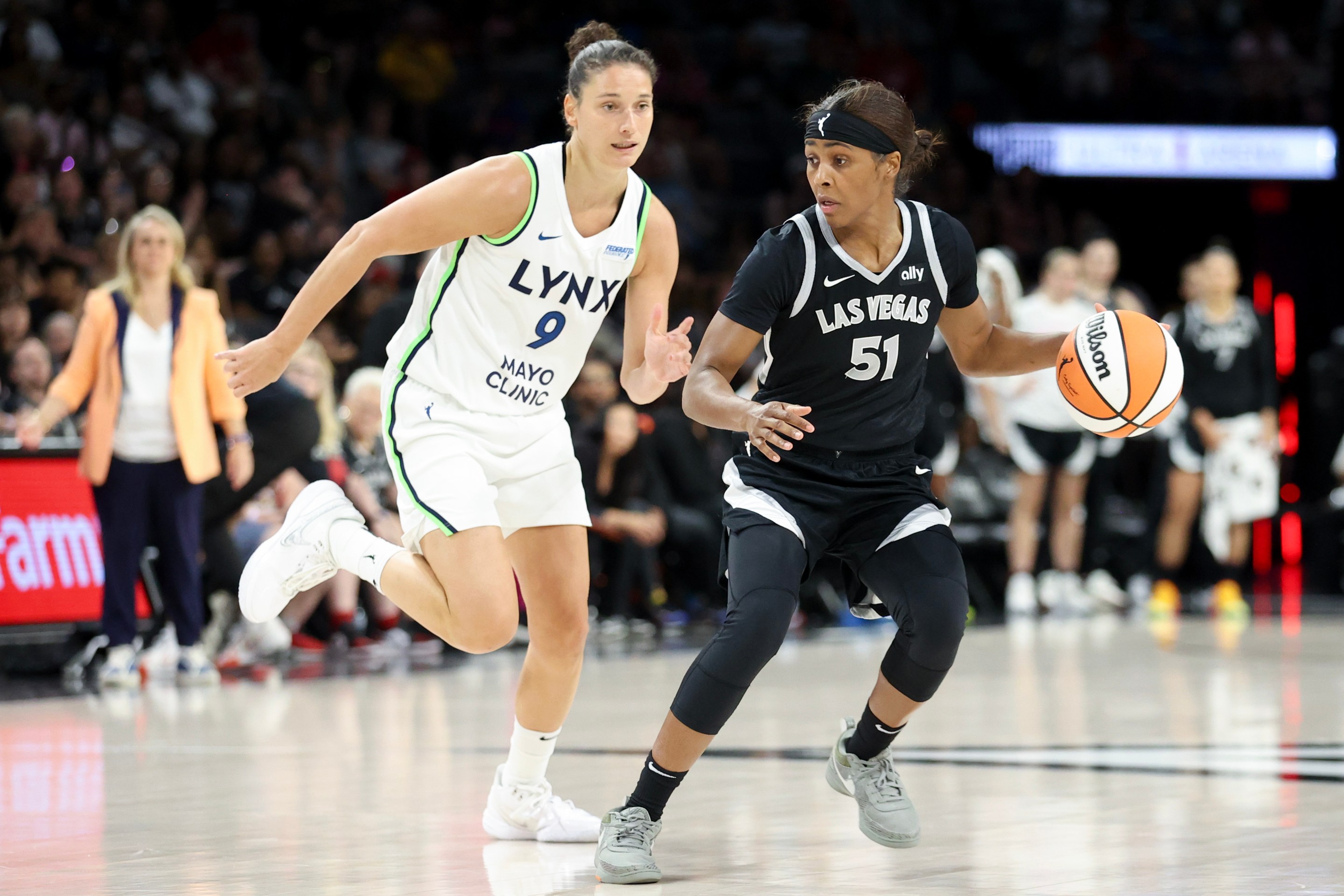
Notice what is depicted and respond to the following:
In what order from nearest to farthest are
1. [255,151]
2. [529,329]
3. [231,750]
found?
[529,329] < [231,750] < [255,151]

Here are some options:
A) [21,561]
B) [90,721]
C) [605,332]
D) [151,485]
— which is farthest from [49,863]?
[605,332]

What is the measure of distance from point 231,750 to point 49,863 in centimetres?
179

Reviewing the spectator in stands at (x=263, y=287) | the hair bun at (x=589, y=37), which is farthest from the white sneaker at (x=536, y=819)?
the spectator in stands at (x=263, y=287)

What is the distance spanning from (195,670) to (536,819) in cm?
378

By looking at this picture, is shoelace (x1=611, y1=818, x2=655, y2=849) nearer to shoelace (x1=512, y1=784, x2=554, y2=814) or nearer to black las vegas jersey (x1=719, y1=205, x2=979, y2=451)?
shoelace (x1=512, y1=784, x2=554, y2=814)

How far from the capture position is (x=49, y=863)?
13.2 ft

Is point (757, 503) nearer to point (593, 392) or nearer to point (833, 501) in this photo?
point (833, 501)

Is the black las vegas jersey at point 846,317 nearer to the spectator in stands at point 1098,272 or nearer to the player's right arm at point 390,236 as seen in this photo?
the player's right arm at point 390,236

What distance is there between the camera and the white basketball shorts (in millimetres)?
4285

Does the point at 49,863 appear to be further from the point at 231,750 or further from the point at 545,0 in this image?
the point at 545,0

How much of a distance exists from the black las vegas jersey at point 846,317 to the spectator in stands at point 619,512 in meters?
5.49

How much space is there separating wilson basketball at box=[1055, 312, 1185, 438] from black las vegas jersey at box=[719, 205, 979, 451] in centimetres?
35

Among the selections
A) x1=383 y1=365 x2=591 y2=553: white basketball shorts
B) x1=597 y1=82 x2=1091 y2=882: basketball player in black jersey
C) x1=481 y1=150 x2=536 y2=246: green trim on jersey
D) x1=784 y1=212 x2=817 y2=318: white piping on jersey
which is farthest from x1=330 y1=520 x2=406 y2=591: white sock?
x1=784 y1=212 x2=817 y2=318: white piping on jersey

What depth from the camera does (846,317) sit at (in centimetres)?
413
